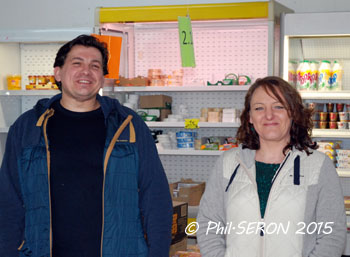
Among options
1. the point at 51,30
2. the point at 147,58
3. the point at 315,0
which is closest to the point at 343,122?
the point at 315,0

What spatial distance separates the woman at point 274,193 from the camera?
209 centimetres

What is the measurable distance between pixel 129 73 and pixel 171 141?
2.86ft

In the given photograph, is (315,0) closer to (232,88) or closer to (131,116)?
(232,88)

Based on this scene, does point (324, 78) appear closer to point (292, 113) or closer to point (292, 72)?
point (292, 72)

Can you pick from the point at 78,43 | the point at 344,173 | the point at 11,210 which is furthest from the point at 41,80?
the point at 11,210

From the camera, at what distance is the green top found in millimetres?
2154

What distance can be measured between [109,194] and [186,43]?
2569 mm

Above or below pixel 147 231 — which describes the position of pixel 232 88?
above

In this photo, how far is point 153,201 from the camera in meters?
2.38

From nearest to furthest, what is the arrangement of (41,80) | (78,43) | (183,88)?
(78,43), (183,88), (41,80)

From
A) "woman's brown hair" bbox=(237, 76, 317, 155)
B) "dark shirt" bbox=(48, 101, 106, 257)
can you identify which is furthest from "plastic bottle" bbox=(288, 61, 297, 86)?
"dark shirt" bbox=(48, 101, 106, 257)

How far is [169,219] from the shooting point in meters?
2.42

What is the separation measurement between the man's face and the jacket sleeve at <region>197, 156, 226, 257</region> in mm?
662

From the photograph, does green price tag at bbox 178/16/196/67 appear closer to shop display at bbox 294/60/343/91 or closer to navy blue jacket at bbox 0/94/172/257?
shop display at bbox 294/60/343/91
